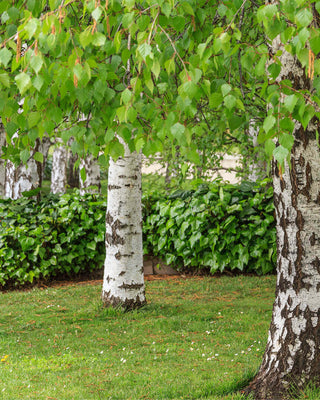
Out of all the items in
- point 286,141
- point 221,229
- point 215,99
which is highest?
point 215,99

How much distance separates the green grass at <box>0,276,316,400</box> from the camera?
13.8 feet

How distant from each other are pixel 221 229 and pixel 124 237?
237cm

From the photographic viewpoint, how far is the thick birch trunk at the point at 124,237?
21.8 ft

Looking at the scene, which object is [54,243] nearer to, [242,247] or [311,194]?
[242,247]

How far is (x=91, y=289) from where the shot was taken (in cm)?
809

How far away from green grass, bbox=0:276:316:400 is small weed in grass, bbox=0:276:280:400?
1 cm

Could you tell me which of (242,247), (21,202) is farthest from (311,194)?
(21,202)

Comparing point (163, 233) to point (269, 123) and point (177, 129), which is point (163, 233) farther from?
point (269, 123)

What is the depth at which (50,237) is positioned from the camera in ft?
27.8

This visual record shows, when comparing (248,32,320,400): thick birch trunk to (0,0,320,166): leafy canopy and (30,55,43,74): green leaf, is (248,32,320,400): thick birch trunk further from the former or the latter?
(30,55,43,74): green leaf

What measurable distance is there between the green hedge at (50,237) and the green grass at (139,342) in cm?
47

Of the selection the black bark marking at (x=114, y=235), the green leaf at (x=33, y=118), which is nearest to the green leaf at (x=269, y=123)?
the green leaf at (x=33, y=118)

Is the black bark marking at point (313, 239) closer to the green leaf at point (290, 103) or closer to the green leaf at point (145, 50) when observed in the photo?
the green leaf at point (290, 103)

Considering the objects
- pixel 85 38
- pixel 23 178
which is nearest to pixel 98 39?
pixel 85 38
